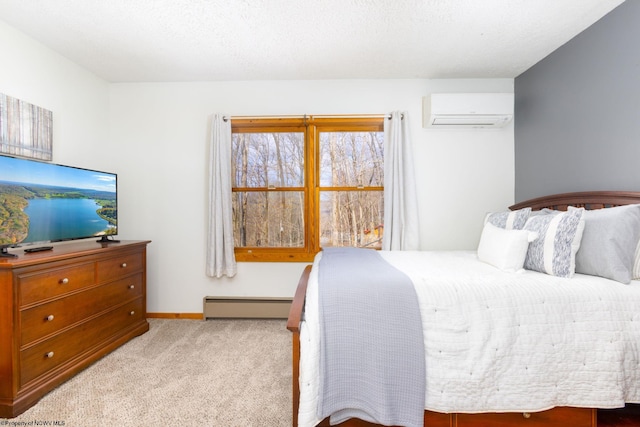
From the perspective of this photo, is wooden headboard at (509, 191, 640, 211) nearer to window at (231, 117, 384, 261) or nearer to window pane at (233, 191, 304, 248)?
window at (231, 117, 384, 261)

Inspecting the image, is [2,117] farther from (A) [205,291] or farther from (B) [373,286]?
(B) [373,286]

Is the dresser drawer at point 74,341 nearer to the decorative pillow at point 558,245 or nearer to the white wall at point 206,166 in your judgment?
the white wall at point 206,166

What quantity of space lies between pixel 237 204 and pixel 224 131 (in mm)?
799

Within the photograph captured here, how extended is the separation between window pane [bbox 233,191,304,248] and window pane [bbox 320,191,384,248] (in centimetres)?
29

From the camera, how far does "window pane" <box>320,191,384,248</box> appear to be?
3.19 meters

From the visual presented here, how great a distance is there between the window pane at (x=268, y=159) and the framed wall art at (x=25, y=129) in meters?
1.54

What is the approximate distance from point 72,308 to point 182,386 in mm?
976

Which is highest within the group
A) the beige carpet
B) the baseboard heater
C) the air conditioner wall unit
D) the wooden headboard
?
the air conditioner wall unit

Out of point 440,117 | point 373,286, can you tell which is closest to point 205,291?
point 373,286

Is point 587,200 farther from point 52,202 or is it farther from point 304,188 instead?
point 52,202

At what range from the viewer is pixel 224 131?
119 inches

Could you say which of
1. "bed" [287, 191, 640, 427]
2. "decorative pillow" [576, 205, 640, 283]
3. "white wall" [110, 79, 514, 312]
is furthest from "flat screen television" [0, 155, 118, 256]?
"decorative pillow" [576, 205, 640, 283]

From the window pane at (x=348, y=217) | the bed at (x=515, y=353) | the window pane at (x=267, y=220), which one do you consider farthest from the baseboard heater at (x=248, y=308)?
the bed at (x=515, y=353)

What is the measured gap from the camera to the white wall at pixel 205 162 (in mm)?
3076
